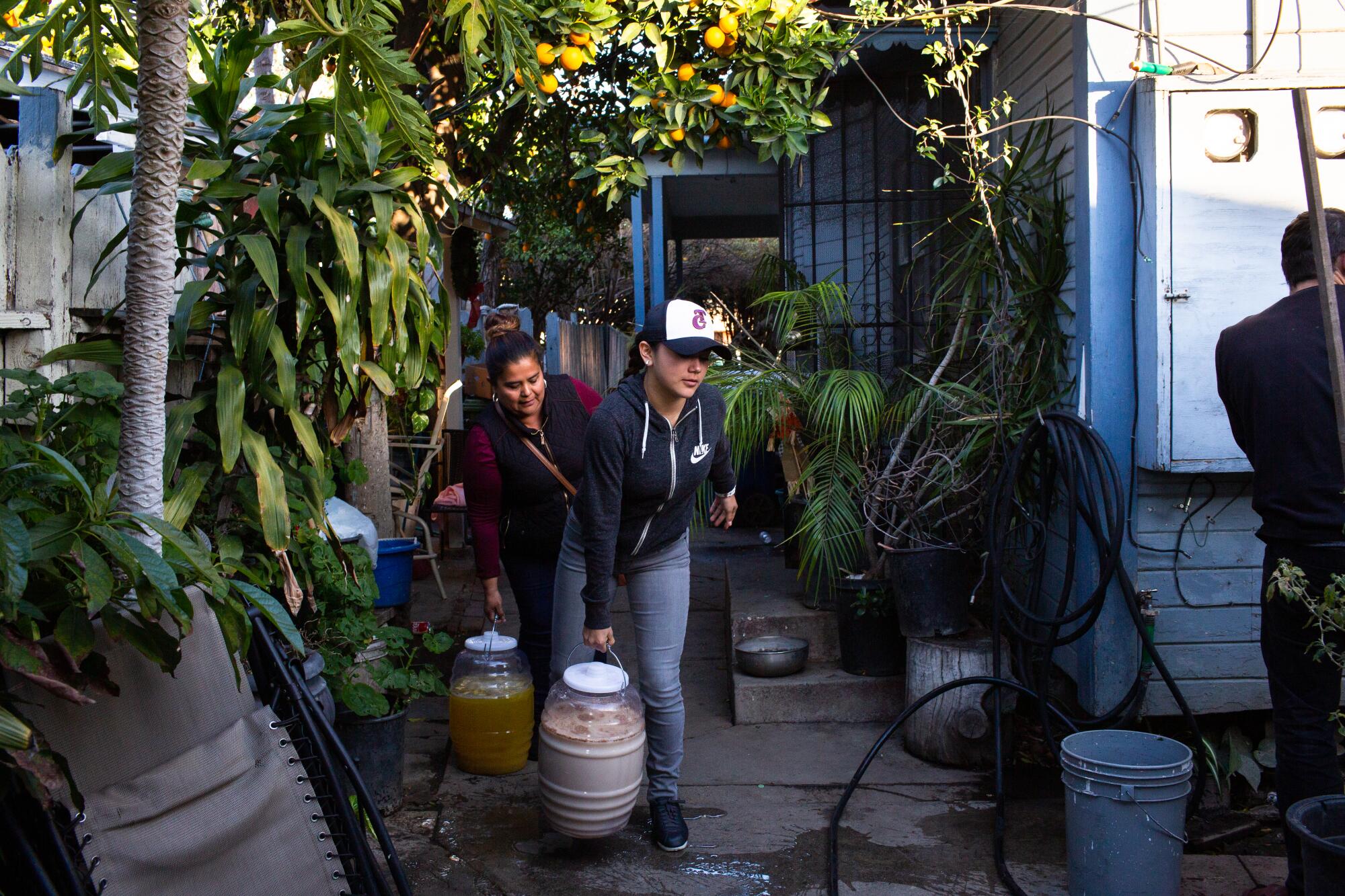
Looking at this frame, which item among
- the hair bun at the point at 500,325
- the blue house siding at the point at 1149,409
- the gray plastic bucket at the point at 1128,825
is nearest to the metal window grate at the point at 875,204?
the blue house siding at the point at 1149,409

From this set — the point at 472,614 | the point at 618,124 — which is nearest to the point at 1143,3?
the point at 618,124

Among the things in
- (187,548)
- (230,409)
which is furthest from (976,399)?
(187,548)

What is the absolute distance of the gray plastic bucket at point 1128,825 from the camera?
3109mm

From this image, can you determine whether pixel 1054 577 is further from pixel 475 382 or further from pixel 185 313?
pixel 475 382

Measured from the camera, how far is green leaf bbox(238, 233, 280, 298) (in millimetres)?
2889

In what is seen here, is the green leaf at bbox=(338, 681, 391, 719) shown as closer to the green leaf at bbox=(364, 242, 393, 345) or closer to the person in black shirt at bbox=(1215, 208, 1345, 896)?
the green leaf at bbox=(364, 242, 393, 345)

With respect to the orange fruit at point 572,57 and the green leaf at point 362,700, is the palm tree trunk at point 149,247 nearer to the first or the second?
the green leaf at point 362,700

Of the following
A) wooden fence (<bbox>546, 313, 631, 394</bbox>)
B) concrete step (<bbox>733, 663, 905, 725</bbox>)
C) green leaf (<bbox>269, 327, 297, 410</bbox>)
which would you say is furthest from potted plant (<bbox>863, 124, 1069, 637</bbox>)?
wooden fence (<bbox>546, 313, 631, 394</bbox>)

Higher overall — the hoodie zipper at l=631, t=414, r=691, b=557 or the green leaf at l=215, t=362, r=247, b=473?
the green leaf at l=215, t=362, r=247, b=473

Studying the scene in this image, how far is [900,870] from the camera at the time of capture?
11.6ft

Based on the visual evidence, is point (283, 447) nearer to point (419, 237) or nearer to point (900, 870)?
point (419, 237)

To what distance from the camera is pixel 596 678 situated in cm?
341

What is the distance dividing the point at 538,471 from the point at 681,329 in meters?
1.03

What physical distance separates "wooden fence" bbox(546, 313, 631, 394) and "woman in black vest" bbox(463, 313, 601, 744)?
27.3ft
